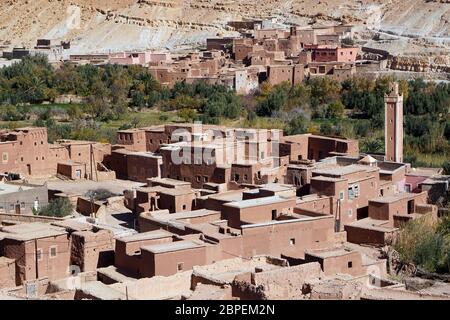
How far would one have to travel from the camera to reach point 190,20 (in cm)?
4947

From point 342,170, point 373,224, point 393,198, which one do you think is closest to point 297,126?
point 342,170

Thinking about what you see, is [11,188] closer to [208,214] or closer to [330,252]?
[208,214]

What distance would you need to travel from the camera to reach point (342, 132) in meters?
25.8

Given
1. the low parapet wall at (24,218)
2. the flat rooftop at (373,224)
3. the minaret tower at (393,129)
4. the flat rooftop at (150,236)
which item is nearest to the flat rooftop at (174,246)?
the flat rooftop at (150,236)

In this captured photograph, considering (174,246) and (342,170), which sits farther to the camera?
(342,170)

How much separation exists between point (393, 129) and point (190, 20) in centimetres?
3025

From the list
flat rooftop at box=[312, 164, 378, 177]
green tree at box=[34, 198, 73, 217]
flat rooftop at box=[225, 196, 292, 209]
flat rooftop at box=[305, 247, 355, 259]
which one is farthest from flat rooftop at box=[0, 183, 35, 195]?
flat rooftop at box=[305, 247, 355, 259]

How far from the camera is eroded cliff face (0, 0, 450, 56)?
4078cm

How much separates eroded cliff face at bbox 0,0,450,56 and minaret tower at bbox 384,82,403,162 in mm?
17719

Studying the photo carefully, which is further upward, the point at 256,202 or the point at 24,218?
the point at 256,202

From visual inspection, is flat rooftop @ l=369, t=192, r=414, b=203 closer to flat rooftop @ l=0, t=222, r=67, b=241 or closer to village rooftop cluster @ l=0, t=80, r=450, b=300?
village rooftop cluster @ l=0, t=80, r=450, b=300

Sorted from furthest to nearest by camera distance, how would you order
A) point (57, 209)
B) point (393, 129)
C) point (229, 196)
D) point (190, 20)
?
point (190, 20), point (393, 129), point (57, 209), point (229, 196)

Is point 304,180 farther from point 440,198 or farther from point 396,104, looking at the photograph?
point 396,104
